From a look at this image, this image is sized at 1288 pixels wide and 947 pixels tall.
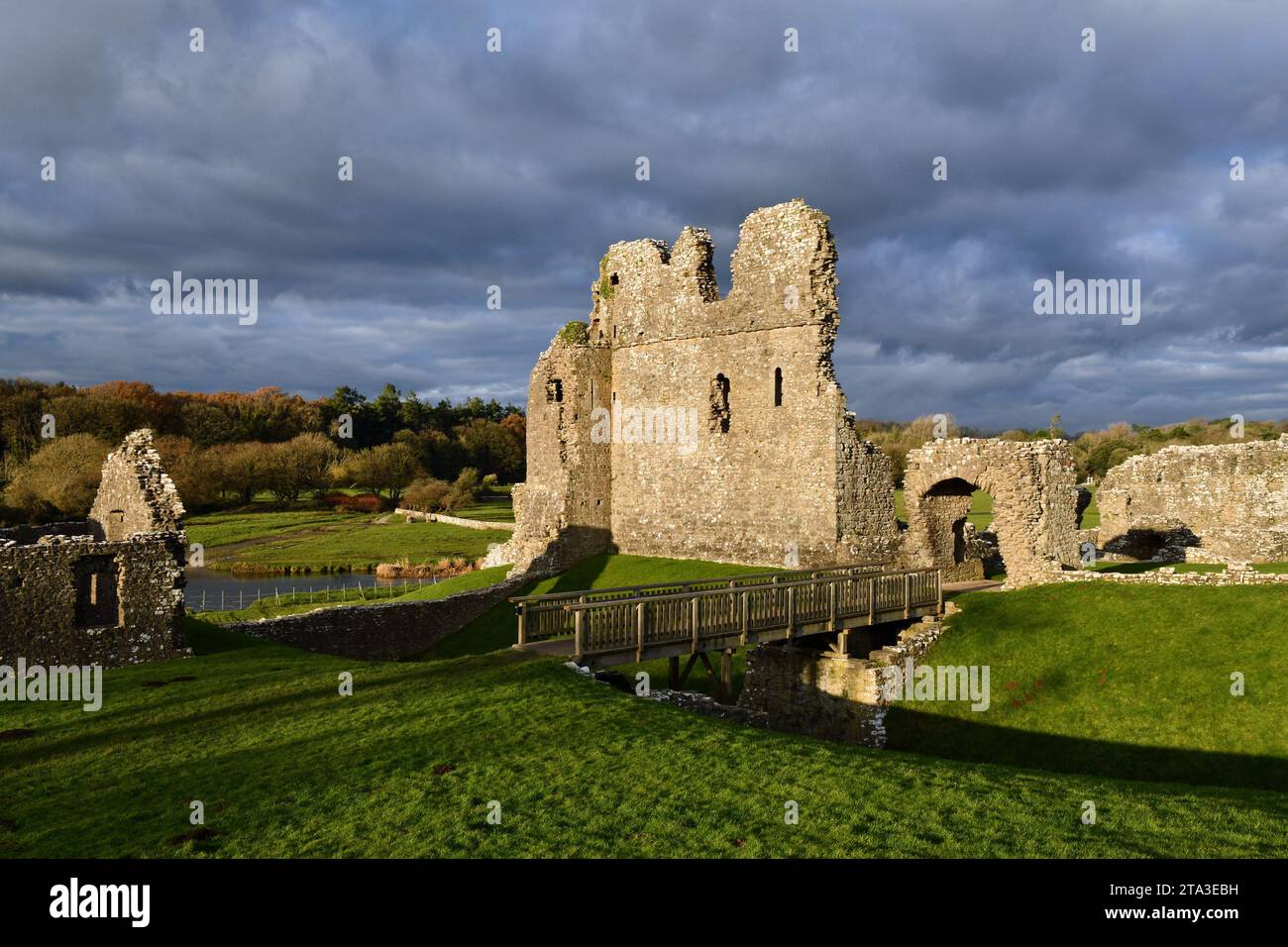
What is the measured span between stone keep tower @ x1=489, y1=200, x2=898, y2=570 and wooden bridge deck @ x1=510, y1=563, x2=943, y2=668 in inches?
276

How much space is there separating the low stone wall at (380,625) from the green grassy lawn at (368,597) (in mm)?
2163

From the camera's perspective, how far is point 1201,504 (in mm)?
35625

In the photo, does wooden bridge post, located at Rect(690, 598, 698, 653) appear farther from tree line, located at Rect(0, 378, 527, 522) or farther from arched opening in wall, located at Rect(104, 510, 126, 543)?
tree line, located at Rect(0, 378, 527, 522)

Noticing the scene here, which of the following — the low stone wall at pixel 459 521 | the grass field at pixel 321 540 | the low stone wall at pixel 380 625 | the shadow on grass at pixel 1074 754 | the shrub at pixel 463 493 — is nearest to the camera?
the shadow on grass at pixel 1074 754

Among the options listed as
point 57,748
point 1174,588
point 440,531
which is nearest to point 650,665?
point 1174,588

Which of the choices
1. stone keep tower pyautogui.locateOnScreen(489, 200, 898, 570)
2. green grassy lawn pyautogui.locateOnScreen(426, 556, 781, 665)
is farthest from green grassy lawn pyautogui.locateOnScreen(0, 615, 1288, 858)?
stone keep tower pyautogui.locateOnScreen(489, 200, 898, 570)

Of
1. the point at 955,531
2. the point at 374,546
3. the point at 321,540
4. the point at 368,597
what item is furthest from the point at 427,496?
the point at 955,531

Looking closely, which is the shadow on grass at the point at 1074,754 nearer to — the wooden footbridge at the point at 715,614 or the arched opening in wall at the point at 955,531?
the wooden footbridge at the point at 715,614

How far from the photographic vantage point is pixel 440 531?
8038 cm

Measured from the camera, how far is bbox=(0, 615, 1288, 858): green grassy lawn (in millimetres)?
9188

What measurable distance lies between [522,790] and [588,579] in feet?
82.5

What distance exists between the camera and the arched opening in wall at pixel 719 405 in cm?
3475

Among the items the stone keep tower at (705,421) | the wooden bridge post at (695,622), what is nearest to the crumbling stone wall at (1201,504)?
the stone keep tower at (705,421)

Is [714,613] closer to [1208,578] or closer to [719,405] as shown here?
[1208,578]
